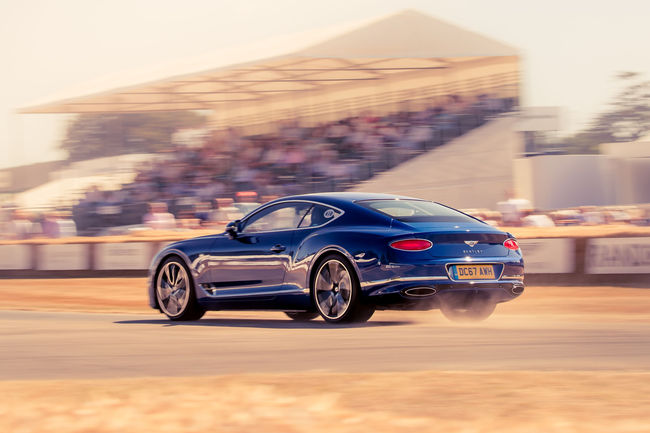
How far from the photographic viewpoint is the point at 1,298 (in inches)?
733

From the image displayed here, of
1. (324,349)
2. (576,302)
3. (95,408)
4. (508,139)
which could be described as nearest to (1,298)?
(576,302)

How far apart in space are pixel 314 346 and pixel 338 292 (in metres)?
1.74

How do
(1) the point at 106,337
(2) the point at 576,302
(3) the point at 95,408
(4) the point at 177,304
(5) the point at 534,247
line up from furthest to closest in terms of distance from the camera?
(5) the point at 534,247 < (2) the point at 576,302 < (4) the point at 177,304 < (1) the point at 106,337 < (3) the point at 95,408

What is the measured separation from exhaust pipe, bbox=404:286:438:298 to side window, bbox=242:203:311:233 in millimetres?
1565

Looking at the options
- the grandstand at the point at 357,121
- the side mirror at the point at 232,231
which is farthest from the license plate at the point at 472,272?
the grandstand at the point at 357,121

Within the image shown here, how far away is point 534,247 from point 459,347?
9.31m

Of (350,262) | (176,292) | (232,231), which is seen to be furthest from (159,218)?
(350,262)

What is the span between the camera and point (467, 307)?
9.96 meters

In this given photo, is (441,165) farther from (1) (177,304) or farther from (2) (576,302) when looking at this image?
(1) (177,304)

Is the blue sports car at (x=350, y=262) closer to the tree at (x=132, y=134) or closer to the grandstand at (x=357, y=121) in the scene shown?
the grandstand at (x=357, y=121)

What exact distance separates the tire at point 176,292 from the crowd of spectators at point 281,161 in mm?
15356

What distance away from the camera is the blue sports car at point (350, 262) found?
9531 millimetres

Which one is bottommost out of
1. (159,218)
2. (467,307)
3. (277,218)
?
(159,218)

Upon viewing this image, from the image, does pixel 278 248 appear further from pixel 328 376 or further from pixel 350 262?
pixel 328 376
